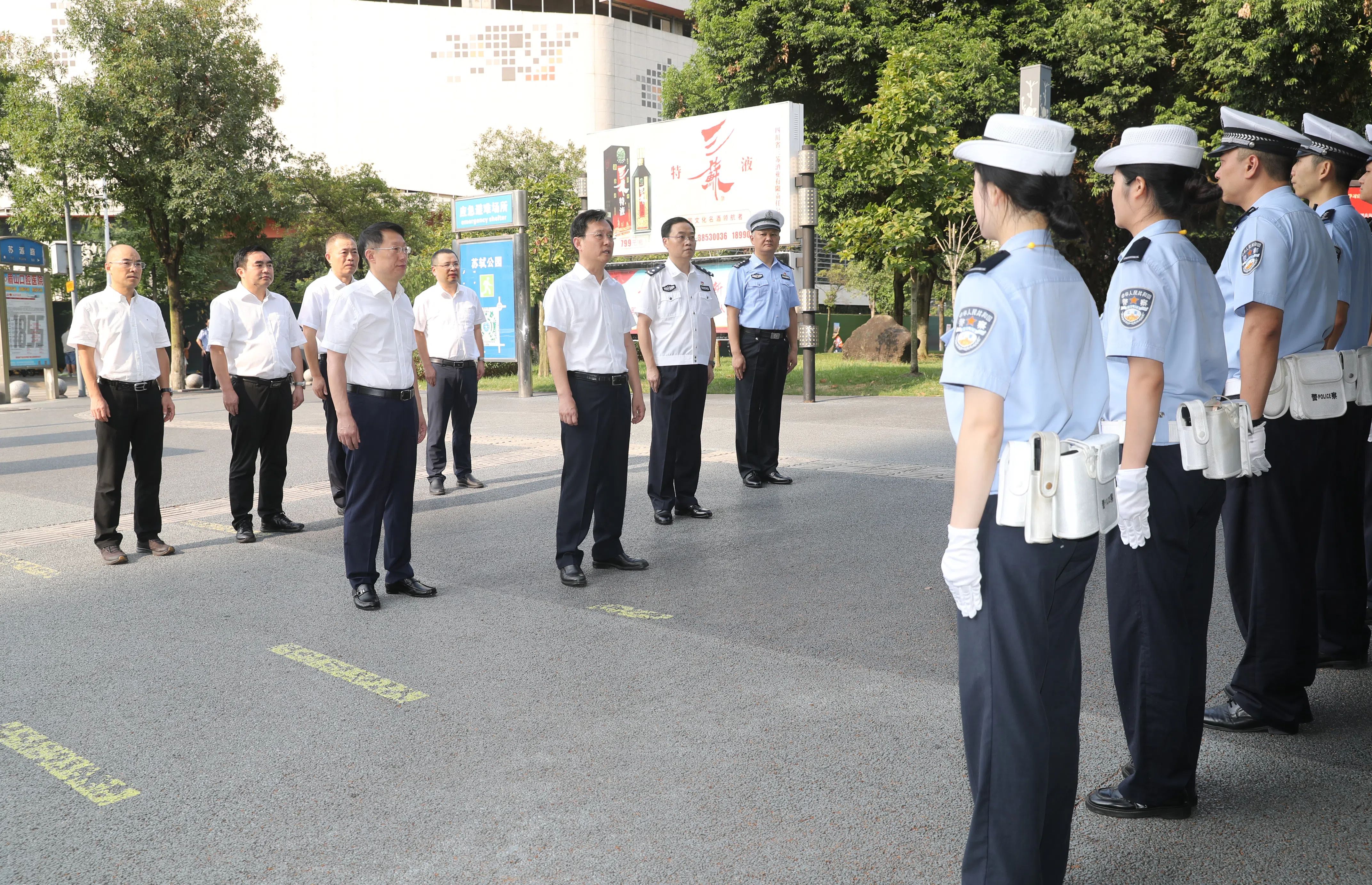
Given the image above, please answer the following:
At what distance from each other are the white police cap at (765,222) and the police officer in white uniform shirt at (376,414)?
3.94 meters

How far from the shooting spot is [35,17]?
58875 mm

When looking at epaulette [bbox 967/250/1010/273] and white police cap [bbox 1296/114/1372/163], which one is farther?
white police cap [bbox 1296/114/1372/163]

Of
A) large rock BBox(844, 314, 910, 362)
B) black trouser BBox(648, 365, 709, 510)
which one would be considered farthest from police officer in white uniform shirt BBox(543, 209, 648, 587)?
large rock BBox(844, 314, 910, 362)

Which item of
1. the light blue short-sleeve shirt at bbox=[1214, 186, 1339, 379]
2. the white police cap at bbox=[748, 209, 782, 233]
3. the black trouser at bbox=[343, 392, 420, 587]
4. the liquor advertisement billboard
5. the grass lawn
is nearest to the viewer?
the light blue short-sleeve shirt at bbox=[1214, 186, 1339, 379]

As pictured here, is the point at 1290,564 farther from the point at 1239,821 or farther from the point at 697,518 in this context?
the point at 697,518

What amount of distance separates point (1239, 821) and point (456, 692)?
9.07 ft

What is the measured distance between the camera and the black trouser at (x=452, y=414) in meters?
9.55

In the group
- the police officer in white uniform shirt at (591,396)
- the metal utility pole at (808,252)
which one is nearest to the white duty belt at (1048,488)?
the police officer in white uniform shirt at (591,396)

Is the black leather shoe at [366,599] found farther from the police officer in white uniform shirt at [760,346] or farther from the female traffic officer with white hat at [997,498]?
the police officer in white uniform shirt at [760,346]

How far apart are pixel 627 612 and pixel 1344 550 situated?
3.13m

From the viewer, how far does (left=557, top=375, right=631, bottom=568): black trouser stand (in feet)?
19.8

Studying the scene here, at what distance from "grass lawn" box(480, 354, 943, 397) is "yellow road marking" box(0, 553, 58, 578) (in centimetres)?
1087

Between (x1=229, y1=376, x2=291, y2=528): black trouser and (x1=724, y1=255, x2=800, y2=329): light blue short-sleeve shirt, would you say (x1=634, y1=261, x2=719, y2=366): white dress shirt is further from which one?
(x1=229, y1=376, x2=291, y2=528): black trouser

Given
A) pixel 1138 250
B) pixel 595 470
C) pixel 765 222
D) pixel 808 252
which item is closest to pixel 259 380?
pixel 595 470
